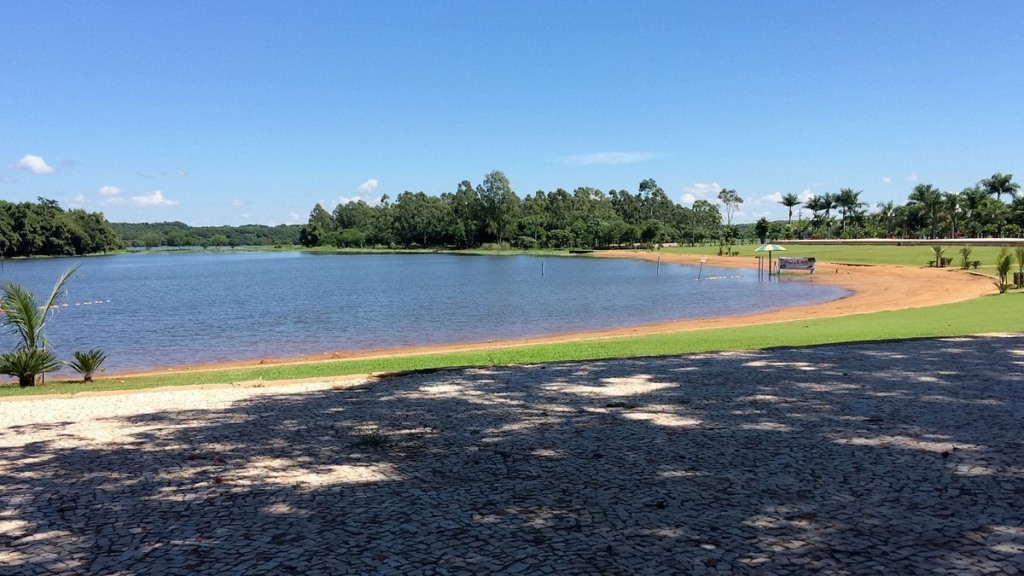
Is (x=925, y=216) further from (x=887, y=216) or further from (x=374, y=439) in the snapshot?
(x=374, y=439)

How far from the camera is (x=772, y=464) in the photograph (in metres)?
5.59

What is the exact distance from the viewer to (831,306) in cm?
3047

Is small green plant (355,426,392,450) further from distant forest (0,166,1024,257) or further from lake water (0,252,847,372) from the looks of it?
distant forest (0,166,1024,257)

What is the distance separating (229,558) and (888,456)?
17.7ft

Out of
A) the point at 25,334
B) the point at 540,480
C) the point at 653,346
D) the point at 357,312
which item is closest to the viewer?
the point at 540,480

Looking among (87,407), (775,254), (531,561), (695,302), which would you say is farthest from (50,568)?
(775,254)

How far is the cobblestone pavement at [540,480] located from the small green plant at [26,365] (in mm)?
4712

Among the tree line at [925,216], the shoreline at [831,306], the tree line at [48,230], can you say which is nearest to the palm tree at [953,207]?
the tree line at [925,216]

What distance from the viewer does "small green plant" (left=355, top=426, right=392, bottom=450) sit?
665 centimetres

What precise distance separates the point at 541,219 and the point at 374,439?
5790 inches

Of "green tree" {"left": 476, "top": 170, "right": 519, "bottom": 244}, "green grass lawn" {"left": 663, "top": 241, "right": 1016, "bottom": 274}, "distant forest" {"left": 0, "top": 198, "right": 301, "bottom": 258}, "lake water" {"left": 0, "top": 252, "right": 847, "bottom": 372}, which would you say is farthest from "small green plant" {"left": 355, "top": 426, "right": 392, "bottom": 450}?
"distant forest" {"left": 0, "top": 198, "right": 301, "bottom": 258}

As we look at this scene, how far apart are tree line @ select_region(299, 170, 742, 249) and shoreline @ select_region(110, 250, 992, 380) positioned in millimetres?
79466

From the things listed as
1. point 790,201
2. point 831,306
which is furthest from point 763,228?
point 831,306

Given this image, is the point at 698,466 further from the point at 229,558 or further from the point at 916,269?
the point at 916,269
